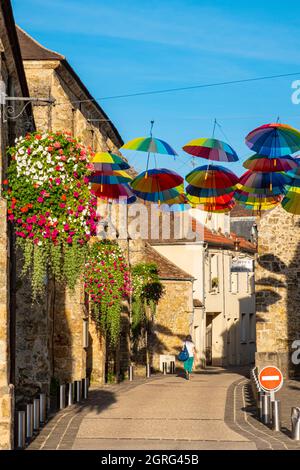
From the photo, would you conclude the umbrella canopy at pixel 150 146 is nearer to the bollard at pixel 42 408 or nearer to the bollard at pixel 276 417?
the bollard at pixel 42 408

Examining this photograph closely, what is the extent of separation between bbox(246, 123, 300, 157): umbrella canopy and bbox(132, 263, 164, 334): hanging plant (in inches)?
615

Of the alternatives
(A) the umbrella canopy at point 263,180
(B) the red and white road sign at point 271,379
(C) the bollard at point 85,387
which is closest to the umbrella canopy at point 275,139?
(A) the umbrella canopy at point 263,180

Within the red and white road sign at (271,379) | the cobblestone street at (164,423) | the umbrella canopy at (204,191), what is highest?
the umbrella canopy at (204,191)

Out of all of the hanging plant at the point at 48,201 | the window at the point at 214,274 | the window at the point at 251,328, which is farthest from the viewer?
the window at the point at 251,328

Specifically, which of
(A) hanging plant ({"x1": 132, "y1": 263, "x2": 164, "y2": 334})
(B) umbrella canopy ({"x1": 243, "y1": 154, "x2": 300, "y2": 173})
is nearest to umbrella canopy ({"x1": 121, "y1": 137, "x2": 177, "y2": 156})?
(B) umbrella canopy ({"x1": 243, "y1": 154, "x2": 300, "y2": 173})

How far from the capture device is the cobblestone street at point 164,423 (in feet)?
47.2

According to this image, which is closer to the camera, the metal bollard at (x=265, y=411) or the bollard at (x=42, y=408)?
the bollard at (x=42, y=408)

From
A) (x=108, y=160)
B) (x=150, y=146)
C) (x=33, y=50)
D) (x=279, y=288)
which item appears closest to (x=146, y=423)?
(x=150, y=146)

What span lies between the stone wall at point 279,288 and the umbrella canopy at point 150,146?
10859mm

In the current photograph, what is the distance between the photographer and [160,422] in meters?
17.2

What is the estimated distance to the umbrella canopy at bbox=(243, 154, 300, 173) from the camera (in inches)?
797

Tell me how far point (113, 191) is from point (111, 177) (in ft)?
6.51

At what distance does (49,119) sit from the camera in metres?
24.5

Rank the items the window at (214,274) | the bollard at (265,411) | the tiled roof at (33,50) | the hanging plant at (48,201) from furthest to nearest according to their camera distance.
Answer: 1. the window at (214,274)
2. the tiled roof at (33,50)
3. the bollard at (265,411)
4. the hanging plant at (48,201)
